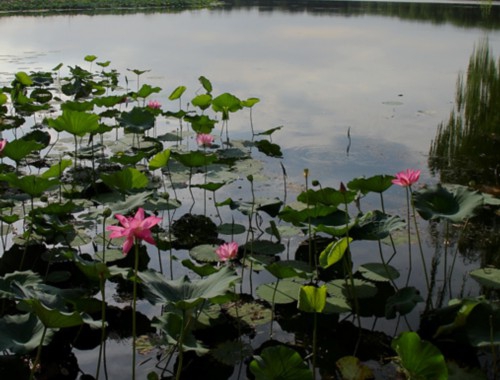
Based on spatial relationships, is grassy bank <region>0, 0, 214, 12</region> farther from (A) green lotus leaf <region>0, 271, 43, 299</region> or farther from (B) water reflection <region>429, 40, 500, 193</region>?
(A) green lotus leaf <region>0, 271, 43, 299</region>

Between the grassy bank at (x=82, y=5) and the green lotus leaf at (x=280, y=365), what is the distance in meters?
13.5

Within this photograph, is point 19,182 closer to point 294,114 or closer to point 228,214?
point 228,214

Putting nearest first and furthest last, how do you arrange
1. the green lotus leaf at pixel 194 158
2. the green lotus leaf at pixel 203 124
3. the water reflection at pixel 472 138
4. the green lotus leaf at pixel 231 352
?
the green lotus leaf at pixel 231 352 → the green lotus leaf at pixel 194 158 → the water reflection at pixel 472 138 → the green lotus leaf at pixel 203 124

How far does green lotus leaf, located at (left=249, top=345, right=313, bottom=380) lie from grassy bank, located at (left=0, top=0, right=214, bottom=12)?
530 inches

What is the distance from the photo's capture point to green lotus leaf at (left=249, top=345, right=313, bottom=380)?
130 cm

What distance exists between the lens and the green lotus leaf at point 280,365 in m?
1.30

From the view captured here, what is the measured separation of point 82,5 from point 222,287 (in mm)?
14699

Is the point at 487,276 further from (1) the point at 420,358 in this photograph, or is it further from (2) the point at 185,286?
(2) the point at 185,286

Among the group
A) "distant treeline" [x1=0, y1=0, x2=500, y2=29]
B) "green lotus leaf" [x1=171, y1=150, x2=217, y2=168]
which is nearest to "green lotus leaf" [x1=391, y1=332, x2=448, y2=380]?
"green lotus leaf" [x1=171, y1=150, x2=217, y2=168]

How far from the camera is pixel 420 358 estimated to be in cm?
131

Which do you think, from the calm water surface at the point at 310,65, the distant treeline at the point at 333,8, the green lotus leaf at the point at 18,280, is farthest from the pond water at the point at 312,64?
the green lotus leaf at the point at 18,280

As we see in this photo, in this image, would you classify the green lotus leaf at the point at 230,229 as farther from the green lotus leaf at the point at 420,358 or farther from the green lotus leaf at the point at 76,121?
the green lotus leaf at the point at 420,358

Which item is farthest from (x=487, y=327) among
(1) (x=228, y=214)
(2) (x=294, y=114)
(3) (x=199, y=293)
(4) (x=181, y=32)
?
(4) (x=181, y=32)

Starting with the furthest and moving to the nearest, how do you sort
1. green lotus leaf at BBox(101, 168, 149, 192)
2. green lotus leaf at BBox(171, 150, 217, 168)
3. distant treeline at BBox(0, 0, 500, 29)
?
distant treeline at BBox(0, 0, 500, 29) < green lotus leaf at BBox(171, 150, 217, 168) < green lotus leaf at BBox(101, 168, 149, 192)
